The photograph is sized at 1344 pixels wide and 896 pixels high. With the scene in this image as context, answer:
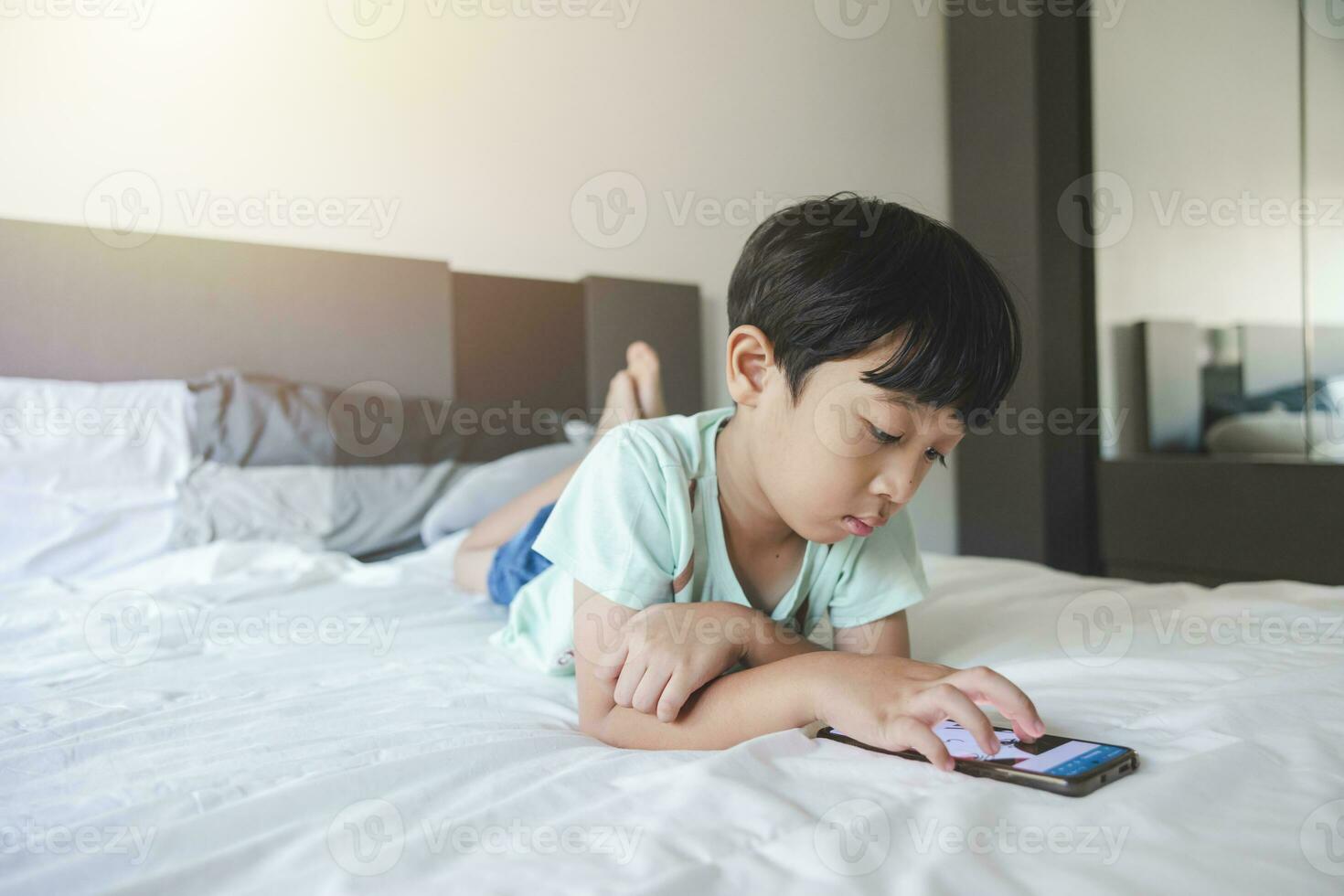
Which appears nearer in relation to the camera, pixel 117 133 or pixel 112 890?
pixel 112 890

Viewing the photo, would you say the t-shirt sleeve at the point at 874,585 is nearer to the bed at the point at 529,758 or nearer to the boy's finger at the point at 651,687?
the bed at the point at 529,758

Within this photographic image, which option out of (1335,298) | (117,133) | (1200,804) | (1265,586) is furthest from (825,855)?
(1335,298)

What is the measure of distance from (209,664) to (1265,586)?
56.5 inches

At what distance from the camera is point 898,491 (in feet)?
2.60

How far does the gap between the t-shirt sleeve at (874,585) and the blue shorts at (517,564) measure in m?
0.46

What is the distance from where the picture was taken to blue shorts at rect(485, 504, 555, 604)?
1297 mm

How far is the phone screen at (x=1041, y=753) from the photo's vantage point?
596 millimetres

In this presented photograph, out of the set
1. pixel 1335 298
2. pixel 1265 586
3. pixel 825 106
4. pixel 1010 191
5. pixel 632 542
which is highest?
pixel 825 106

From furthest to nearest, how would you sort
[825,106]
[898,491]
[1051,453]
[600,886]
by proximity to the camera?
[825,106] < [1051,453] < [898,491] < [600,886]

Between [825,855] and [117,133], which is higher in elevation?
[117,133]

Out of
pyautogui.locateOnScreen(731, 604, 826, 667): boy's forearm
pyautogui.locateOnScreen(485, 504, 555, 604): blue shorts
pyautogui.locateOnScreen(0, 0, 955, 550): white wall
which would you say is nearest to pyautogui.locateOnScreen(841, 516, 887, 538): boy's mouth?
pyautogui.locateOnScreen(731, 604, 826, 667): boy's forearm

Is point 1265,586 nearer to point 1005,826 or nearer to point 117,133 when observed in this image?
point 1005,826

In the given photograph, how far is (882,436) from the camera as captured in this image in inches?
31.1

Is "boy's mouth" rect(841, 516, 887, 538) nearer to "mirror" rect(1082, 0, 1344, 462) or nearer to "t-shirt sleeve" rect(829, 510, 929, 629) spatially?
"t-shirt sleeve" rect(829, 510, 929, 629)
